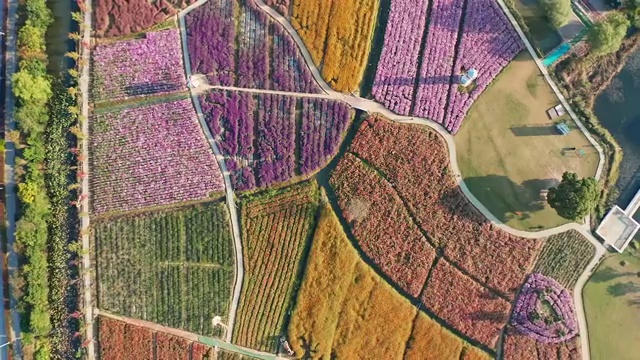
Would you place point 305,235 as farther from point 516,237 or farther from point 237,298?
point 516,237

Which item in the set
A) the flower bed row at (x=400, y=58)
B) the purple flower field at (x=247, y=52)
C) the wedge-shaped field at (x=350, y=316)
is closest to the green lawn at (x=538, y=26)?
the flower bed row at (x=400, y=58)

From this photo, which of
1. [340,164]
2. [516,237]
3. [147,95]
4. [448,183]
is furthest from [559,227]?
[147,95]

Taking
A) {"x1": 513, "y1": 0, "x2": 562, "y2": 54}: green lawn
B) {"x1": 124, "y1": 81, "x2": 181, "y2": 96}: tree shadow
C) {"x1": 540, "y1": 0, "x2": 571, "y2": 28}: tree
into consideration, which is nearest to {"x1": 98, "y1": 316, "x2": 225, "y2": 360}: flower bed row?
{"x1": 124, "y1": 81, "x2": 181, "y2": 96}: tree shadow

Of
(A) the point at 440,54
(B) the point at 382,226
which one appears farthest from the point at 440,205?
(A) the point at 440,54

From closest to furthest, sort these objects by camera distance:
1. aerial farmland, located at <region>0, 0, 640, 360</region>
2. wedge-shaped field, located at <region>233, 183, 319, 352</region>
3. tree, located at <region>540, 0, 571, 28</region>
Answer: tree, located at <region>540, 0, 571, 28</region>, aerial farmland, located at <region>0, 0, 640, 360</region>, wedge-shaped field, located at <region>233, 183, 319, 352</region>

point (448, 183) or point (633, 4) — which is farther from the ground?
point (633, 4)

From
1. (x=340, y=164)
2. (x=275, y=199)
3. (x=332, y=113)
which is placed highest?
(x=332, y=113)

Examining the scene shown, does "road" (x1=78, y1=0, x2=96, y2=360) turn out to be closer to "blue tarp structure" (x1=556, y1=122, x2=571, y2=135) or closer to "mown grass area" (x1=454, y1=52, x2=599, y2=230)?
"mown grass area" (x1=454, y1=52, x2=599, y2=230)
